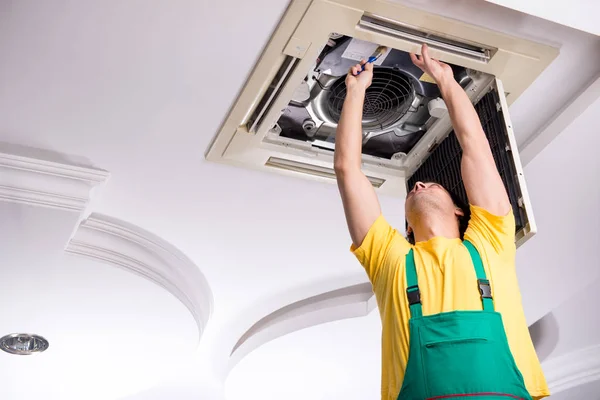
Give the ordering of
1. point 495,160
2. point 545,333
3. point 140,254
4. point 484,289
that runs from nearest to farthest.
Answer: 1. point 484,289
2. point 495,160
3. point 140,254
4. point 545,333

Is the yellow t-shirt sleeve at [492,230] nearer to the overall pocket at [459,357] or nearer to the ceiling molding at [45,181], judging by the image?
the overall pocket at [459,357]

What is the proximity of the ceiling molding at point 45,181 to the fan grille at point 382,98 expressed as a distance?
102 centimetres

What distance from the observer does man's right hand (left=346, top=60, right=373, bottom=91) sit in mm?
2168

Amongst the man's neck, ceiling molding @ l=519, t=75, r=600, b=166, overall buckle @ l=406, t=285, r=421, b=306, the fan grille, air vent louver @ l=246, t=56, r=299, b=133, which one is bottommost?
overall buckle @ l=406, t=285, r=421, b=306

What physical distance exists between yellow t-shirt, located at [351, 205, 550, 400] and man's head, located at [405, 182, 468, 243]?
0.09 metres

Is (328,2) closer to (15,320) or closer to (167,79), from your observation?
(167,79)

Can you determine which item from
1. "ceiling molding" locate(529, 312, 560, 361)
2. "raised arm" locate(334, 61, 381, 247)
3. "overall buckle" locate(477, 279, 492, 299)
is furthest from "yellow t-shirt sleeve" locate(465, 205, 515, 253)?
"ceiling molding" locate(529, 312, 560, 361)

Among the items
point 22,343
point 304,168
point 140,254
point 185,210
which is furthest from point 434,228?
point 22,343

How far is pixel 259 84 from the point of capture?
2645 mm

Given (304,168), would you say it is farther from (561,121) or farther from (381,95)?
(561,121)

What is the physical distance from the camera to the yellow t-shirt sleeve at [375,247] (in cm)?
191

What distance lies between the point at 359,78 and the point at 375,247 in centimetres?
54

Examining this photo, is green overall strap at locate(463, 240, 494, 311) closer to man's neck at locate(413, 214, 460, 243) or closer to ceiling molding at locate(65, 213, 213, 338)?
man's neck at locate(413, 214, 460, 243)

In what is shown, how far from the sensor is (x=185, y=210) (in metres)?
3.34
